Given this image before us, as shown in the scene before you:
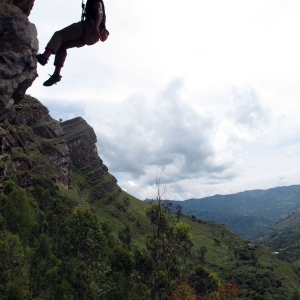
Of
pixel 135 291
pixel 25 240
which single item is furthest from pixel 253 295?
pixel 25 240

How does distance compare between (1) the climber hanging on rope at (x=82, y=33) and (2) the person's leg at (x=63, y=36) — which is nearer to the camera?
(1) the climber hanging on rope at (x=82, y=33)

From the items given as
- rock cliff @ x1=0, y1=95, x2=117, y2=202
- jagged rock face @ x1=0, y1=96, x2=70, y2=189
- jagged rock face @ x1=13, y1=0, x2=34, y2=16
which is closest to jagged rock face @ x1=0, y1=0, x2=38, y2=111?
jagged rock face @ x1=13, y1=0, x2=34, y2=16

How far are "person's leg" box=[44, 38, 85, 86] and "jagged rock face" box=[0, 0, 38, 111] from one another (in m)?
0.74

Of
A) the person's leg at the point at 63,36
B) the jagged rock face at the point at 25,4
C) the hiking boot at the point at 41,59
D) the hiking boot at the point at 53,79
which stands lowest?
the hiking boot at the point at 53,79

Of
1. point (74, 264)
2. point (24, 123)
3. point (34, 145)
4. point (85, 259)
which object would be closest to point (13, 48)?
point (85, 259)

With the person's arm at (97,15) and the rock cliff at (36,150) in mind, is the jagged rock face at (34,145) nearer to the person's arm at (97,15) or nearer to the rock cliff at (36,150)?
the rock cliff at (36,150)

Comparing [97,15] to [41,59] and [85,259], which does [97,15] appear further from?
[85,259]

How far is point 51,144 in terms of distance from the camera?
152 metres

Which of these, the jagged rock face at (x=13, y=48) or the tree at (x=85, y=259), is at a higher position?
the jagged rock face at (x=13, y=48)

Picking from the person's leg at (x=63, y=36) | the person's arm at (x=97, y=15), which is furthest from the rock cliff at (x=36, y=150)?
the person's arm at (x=97, y=15)

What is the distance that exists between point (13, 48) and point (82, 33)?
1.99 metres

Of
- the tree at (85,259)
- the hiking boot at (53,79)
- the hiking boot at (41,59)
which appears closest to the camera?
the hiking boot at (41,59)

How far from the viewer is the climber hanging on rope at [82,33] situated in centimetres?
849

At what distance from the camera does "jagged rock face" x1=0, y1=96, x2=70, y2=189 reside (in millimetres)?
109062
